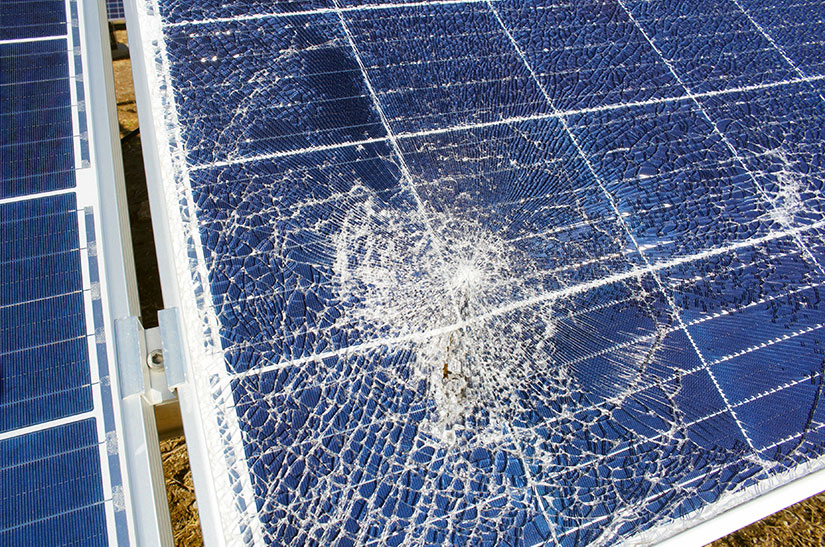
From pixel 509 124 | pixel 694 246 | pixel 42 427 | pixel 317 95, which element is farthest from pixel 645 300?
pixel 42 427

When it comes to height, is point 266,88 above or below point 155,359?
above

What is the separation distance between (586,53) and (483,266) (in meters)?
1.22

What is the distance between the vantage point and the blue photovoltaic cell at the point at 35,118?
1.93 metres

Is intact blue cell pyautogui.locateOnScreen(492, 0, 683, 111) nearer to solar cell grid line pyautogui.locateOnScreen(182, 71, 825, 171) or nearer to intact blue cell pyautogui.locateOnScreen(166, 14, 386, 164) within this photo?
solar cell grid line pyautogui.locateOnScreen(182, 71, 825, 171)

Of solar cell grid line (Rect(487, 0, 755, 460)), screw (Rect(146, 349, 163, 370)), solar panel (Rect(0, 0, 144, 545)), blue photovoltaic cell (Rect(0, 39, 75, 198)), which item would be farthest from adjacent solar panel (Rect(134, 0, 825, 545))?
blue photovoltaic cell (Rect(0, 39, 75, 198))

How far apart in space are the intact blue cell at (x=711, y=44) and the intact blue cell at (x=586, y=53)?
0.30 feet

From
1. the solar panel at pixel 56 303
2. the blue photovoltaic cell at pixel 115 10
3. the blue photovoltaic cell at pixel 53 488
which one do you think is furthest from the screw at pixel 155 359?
the blue photovoltaic cell at pixel 115 10

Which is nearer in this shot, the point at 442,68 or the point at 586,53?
the point at 442,68

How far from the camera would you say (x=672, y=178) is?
84.2 inches

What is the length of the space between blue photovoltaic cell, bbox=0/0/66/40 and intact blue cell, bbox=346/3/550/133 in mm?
1218

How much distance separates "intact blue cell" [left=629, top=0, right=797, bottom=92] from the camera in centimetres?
247

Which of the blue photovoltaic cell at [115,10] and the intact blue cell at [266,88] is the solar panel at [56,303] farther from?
the blue photovoltaic cell at [115,10]

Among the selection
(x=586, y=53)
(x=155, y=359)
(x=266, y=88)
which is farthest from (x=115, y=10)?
(x=155, y=359)

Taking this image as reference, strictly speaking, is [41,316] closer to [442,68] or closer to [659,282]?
[442,68]
